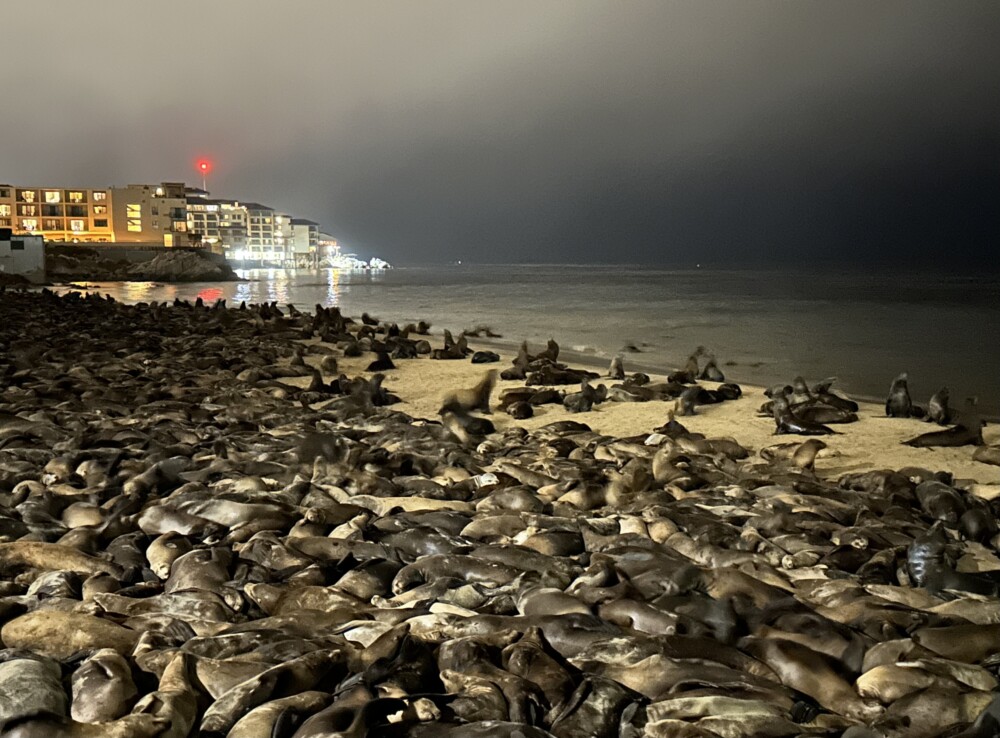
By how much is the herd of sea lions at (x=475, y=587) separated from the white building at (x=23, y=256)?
63.5 meters

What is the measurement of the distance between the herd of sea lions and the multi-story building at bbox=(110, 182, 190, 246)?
121452mm

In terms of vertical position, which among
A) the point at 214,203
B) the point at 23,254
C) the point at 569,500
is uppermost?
the point at 214,203

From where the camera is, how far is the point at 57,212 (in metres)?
119

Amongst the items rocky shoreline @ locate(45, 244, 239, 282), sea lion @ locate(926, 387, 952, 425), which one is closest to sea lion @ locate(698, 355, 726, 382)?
sea lion @ locate(926, 387, 952, 425)

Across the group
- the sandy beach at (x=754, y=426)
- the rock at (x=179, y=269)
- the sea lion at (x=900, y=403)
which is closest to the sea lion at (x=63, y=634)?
the sandy beach at (x=754, y=426)

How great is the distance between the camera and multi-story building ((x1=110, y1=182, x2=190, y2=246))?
118m

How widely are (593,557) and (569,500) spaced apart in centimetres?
156

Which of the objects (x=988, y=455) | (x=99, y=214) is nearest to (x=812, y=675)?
(x=988, y=455)

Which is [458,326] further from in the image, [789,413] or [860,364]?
[789,413]

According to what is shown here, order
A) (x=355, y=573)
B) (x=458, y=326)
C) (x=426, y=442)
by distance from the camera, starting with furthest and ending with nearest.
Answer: (x=458, y=326)
(x=426, y=442)
(x=355, y=573)

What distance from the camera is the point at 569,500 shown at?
236 inches

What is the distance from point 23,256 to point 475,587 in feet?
232

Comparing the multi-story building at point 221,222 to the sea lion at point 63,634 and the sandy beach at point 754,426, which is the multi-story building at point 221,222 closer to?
the sandy beach at point 754,426

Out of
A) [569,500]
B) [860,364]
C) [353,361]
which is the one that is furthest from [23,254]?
[569,500]
